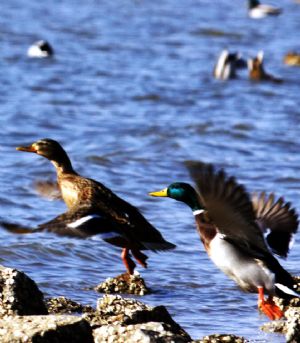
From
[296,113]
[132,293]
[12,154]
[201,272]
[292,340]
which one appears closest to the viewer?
[292,340]

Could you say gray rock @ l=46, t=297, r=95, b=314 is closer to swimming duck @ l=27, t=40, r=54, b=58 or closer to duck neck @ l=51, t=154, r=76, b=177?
duck neck @ l=51, t=154, r=76, b=177

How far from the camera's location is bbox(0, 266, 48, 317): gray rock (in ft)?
21.8

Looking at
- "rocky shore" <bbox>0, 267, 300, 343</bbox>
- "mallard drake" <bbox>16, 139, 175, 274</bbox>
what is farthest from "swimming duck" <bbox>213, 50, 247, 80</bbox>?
"rocky shore" <bbox>0, 267, 300, 343</bbox>

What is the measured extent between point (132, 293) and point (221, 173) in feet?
4.68

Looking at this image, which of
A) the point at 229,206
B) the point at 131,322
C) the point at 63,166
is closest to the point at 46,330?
the point at 131,322

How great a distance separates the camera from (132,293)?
8203mm

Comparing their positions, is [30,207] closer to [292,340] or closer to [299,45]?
[292,340]

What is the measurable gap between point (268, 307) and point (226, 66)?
13.0 metres

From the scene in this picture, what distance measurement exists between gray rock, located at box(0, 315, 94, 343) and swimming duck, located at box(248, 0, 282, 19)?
80.5ft

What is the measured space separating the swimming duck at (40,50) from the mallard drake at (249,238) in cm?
1297

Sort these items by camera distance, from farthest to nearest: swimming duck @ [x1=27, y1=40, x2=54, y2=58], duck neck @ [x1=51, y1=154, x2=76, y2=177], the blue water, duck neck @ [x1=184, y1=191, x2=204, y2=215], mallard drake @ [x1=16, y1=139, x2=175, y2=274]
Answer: swimming duck @ [x1=27, y1=40, x2=54, y2=58]
duck neck @ [x1=51, y1=154, x2=76, y2=177]
the blue water
duck neck @ [x1=184, y1=191, x2=204, y2=215]
mallard drake @ [x1=16, y1=139, x2=175, y2=274]

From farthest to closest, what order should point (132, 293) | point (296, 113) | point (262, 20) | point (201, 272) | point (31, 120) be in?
1. point (262, 20)
2. point (296, 113)
3. point (31, 120)
4. point (201, 272)
5. point (132, 293)

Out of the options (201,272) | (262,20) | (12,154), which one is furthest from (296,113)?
(262,20)

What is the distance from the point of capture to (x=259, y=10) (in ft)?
99.7
